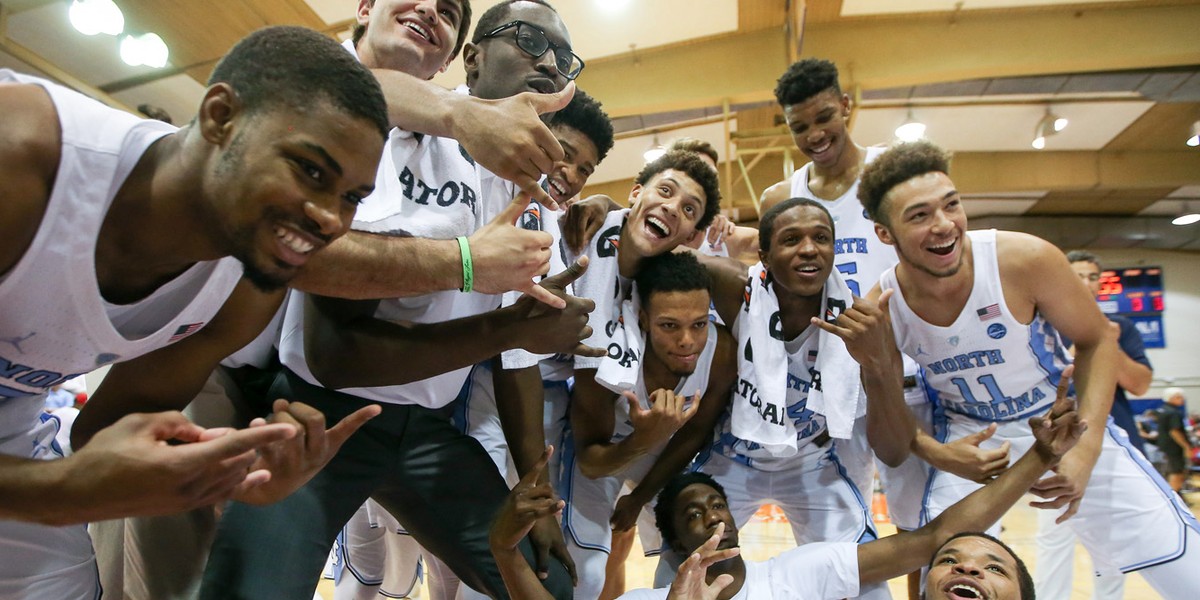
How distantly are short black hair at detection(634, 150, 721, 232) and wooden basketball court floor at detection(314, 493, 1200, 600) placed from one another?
2.97 metres

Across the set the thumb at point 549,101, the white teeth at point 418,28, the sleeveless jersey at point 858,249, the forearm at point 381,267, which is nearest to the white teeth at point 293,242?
the forearm at point 381,267

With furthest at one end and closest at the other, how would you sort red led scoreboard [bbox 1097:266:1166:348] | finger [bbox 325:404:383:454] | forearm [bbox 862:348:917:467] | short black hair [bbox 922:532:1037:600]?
Result: red led scoreboard [bbox 1097:266:1166:348] → forearm [bbox 862:348:917:467] → short black hair [bbox 922:532:1037:600] → finger [bbox 325:404:383:454]

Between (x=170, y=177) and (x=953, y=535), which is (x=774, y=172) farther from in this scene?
(x=170, y=177)

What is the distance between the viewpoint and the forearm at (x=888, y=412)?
2895 mm

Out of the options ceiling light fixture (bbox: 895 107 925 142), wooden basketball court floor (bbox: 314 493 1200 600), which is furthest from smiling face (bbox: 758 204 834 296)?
ceiling light fixture (bbox: 895 107 925 142)

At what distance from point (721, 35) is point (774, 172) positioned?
3.97 m

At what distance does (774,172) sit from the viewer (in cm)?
1202

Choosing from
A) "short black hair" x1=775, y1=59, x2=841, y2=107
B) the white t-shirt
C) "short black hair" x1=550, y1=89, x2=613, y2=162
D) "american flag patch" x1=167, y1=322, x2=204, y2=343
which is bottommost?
the white t-shirt

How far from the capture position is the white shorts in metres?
2.79

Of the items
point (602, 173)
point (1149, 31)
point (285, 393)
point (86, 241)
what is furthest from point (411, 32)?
point (602, 173)

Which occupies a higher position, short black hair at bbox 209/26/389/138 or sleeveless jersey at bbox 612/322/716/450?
short black hair at bbox 209/26/389/138

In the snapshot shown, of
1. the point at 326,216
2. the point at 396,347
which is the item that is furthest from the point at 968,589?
the point at 326,216

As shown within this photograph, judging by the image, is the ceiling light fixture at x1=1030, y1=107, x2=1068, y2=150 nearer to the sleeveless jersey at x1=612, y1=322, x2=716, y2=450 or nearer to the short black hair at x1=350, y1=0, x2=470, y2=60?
the sleeveless jersey at x1=612, y1=322, x2=716, y2=450

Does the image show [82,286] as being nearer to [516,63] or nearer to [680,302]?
[516,63]
